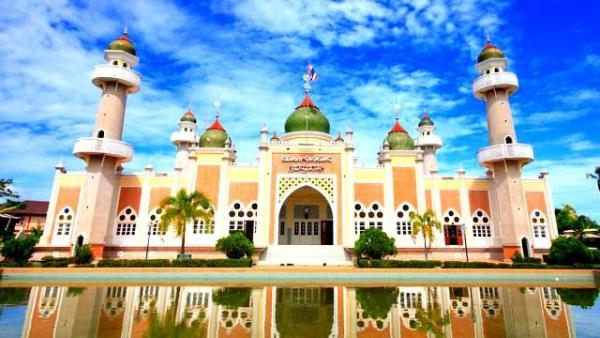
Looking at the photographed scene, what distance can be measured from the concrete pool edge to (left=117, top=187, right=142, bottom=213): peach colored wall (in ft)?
30.3

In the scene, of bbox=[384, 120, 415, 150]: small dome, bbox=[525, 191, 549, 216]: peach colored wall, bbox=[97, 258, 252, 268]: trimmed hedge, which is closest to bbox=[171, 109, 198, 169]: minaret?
bbox=[97, 258, 252, 268]: trimmed hedge

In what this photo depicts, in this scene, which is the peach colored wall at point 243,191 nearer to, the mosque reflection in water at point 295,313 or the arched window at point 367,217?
the arched window at point 367,217

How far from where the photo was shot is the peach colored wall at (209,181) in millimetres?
24531

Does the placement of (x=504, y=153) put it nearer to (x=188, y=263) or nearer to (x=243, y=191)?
(x=243, y=191)

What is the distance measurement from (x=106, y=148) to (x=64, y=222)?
5.88 metres

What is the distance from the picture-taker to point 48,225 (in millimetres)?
23266

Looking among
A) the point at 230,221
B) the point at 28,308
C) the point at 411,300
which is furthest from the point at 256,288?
the point at 230,221

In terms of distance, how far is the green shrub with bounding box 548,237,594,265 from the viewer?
734 inches

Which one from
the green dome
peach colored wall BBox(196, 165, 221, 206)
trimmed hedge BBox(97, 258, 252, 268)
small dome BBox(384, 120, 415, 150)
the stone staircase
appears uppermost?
the green dome

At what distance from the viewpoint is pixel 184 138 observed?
33.5m

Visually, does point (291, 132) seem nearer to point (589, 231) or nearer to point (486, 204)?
point (486, 204)

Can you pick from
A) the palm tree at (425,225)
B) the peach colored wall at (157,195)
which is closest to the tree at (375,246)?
the palm tree at (425,225)

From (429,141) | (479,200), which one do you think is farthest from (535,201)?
(429,141)

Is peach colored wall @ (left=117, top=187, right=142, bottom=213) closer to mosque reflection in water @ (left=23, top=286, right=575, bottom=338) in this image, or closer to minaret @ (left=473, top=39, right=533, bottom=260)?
mosque reflection in water @ (left=23, top=286, right=575, bottom=338)
